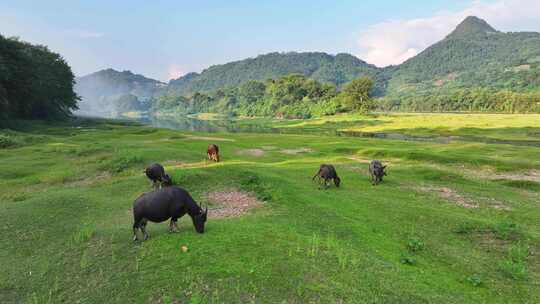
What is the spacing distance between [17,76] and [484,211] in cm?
9314

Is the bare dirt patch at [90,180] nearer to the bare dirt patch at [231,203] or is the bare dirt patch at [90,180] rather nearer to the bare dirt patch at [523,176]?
the bare dirt patch at [231,203]

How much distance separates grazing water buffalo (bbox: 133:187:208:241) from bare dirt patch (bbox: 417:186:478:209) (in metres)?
18.8

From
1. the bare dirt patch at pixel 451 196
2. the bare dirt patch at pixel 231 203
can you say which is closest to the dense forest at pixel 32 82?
the bare dirt patch at pixel 231 203

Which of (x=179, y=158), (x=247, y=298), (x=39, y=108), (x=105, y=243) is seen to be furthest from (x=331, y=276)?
(x=39, y=108)

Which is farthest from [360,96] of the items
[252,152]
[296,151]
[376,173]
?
[376,173]

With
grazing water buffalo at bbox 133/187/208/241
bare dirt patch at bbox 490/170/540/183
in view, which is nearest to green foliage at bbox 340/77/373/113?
bare dirt patch at bbox 490/170/540/183

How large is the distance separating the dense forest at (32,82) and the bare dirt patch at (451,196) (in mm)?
78322

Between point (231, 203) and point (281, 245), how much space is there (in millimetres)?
8756

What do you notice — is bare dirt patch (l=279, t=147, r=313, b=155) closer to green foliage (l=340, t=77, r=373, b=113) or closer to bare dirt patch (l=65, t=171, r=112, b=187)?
bare dirt patch (l=65, t=171, r=112, b=187)

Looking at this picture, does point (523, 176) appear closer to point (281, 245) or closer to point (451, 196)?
point (451, 196)

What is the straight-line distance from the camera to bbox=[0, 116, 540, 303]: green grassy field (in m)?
9.98

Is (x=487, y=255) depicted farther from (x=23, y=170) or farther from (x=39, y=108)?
(x=39, y=108)

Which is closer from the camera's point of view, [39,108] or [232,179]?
[232,179]

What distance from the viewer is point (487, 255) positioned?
1459 centimetres
